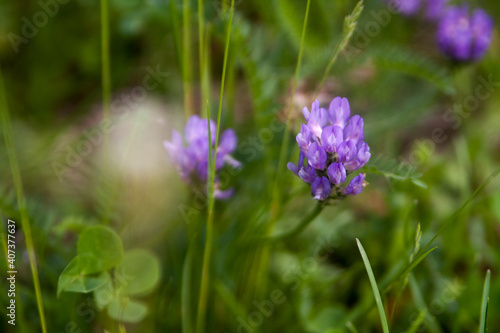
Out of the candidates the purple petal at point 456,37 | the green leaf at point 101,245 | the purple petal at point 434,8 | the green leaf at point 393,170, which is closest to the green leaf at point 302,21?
the purple petal at point 456,37

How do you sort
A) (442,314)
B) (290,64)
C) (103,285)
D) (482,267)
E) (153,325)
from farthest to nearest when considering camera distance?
(290,64) < (482,267) < (442,314) < (153,325) < (103,285)

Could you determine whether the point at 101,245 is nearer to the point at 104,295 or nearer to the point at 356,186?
the point at 104,295

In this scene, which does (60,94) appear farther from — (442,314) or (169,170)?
(442,314)

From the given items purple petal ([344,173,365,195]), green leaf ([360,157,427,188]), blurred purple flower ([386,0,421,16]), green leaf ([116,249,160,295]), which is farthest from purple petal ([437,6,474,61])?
green leaf ([116,249,160,295])

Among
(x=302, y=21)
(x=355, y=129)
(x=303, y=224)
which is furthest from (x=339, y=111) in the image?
(x=302, y=21)

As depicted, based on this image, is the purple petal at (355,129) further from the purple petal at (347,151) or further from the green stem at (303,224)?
the green stem at (303,224)

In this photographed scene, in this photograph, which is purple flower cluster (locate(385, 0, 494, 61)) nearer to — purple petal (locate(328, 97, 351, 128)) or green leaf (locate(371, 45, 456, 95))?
green leaf (locate(371, 45, 456, 95))

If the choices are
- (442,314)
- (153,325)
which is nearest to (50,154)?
(153,325)
